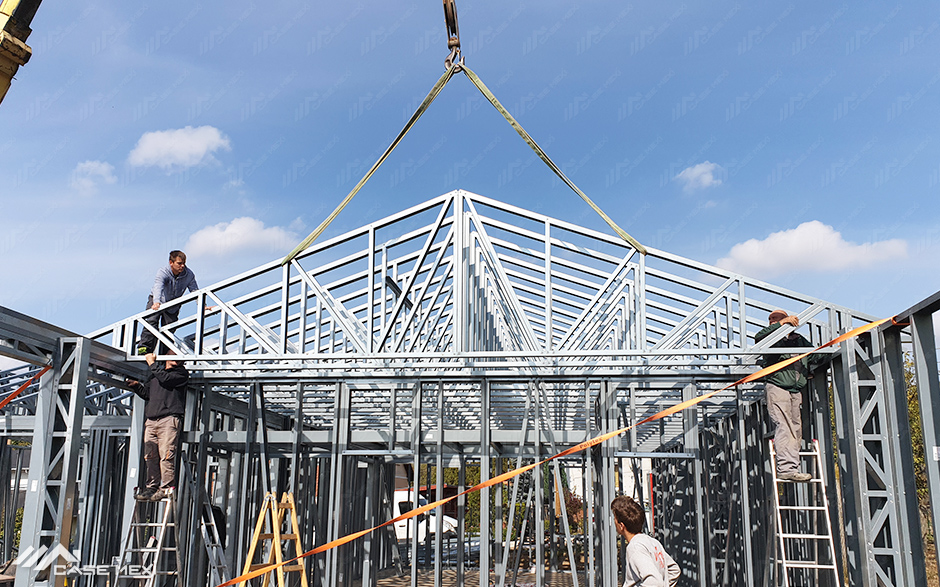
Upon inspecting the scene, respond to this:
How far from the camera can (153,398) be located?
10359 millimetres

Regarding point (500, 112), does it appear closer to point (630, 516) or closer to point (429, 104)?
point (429, 104)

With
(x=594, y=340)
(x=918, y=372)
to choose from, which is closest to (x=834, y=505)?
(x=918, y=372)

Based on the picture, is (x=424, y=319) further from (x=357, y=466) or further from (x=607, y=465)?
(x=357, y=466)

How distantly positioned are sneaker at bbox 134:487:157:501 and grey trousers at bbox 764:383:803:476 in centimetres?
765

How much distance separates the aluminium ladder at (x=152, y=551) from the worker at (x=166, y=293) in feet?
6.82

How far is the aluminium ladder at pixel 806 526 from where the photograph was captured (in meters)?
8.81

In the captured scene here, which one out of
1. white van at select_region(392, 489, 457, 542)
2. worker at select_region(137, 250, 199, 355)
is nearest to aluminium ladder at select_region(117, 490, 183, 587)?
worker at select_region(137, 250, 199, 355)

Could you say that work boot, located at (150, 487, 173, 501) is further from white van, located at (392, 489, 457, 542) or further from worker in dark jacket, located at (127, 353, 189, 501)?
white van, located at (392, 489, 457, 542)

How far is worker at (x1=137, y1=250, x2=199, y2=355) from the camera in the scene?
408 inches

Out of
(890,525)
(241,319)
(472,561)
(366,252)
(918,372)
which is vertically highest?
(366,252)

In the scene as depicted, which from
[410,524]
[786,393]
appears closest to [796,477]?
[786,393]

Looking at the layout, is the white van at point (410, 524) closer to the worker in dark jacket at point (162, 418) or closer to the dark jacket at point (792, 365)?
the worker in dark jacket at point (162, 418)

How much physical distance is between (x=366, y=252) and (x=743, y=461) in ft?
19.8

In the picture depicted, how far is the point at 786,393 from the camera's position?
9.50m
